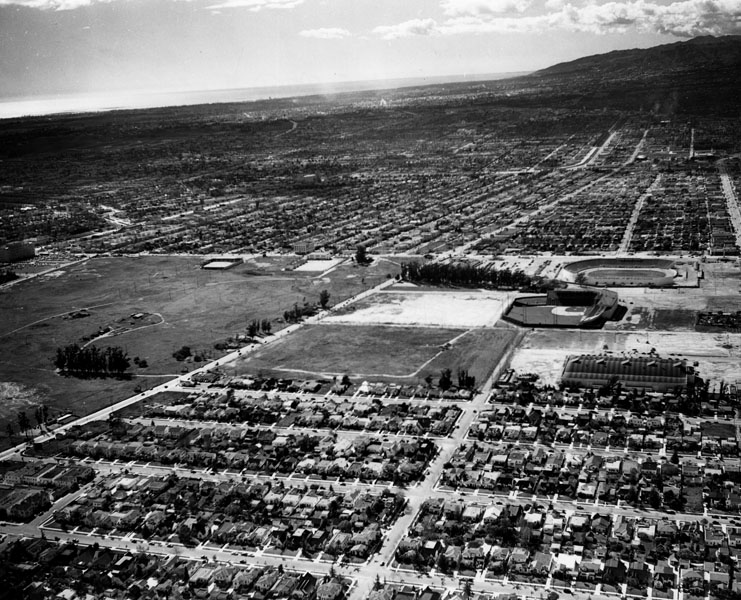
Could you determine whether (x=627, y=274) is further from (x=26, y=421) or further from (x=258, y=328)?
(x=26, y=421)

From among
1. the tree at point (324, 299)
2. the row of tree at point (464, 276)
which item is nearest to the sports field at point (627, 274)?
the row of tree at point (464, 276)

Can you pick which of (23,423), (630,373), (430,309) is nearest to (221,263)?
(430,309)

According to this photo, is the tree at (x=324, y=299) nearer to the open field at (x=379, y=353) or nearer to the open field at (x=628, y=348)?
the open field at (x=379, y=353)

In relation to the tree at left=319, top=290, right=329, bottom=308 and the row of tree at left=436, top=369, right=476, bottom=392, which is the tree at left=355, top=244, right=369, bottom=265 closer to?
the tree at left=319, top=290, right=329, bottom=308

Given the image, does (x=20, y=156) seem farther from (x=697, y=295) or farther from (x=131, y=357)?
(x=697, y=295)

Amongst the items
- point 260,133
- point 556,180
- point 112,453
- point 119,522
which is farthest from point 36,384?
point 260,133
